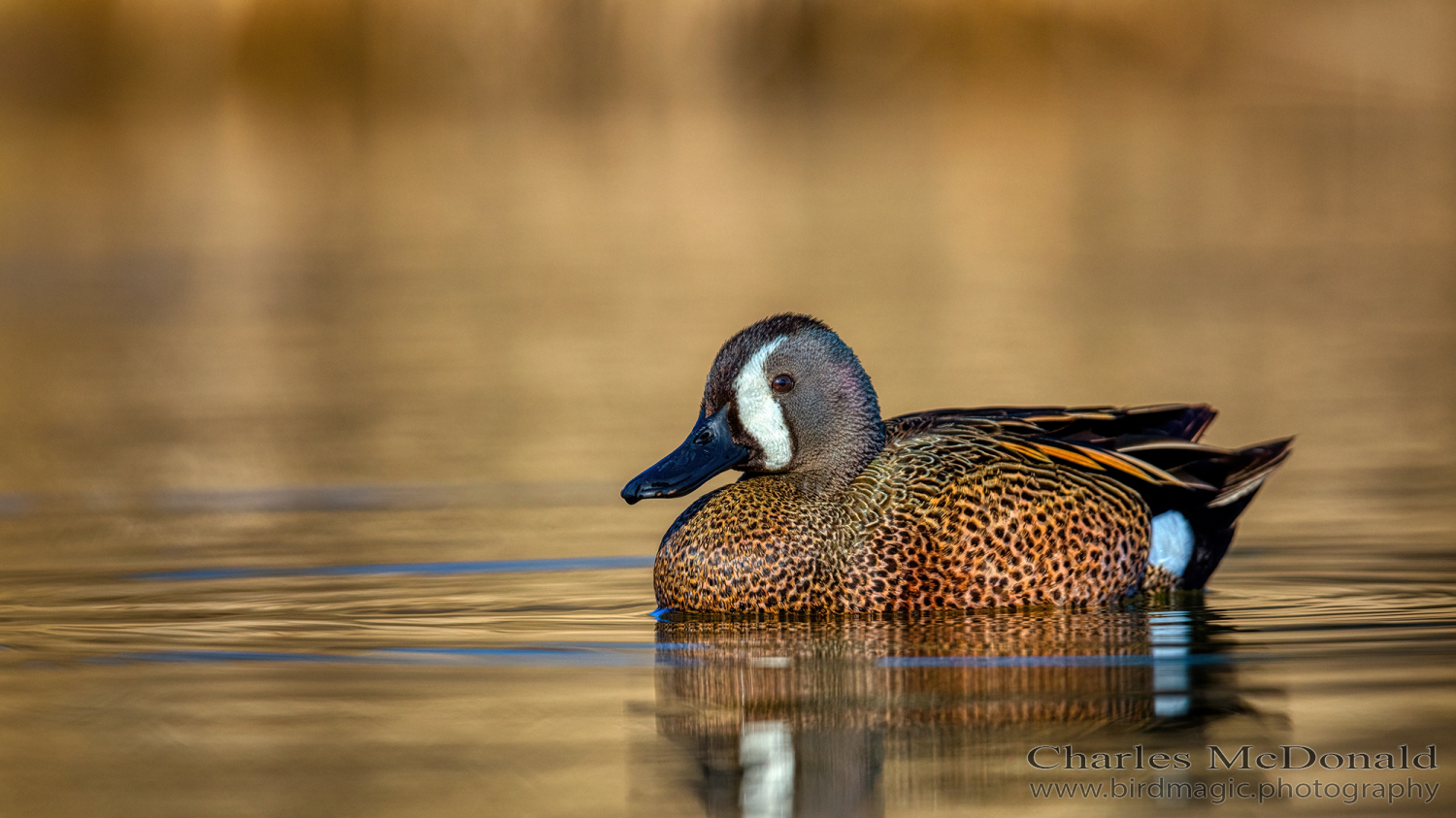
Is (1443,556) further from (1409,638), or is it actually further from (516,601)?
(516,601)

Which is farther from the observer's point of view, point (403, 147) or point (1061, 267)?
point (403, 147)

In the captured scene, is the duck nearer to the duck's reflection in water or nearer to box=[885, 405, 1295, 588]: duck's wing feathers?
box=[885, 405, 1295, 588]: duck's wing feathers

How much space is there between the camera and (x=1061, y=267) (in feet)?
63.4

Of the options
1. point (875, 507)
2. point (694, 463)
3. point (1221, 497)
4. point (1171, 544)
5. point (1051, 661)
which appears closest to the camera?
point (1051, 661)

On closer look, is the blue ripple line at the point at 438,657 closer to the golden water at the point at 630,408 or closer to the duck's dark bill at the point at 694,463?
the golden water at the point at 630,408

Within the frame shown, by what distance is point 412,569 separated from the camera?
25.9 feet

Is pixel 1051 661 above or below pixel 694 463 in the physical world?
below

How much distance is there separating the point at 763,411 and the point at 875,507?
1.49 feet

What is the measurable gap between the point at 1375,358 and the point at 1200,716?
27.6 ft

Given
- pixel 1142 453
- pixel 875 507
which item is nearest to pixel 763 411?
pixel 875 507

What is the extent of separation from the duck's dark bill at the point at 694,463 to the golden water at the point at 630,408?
409 millimetres

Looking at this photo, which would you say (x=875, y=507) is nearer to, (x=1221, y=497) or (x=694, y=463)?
(x=694, y=463)

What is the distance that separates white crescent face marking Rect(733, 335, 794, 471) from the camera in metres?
7.10

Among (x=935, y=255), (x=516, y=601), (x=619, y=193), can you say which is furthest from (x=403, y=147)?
(x=516, y=601)
